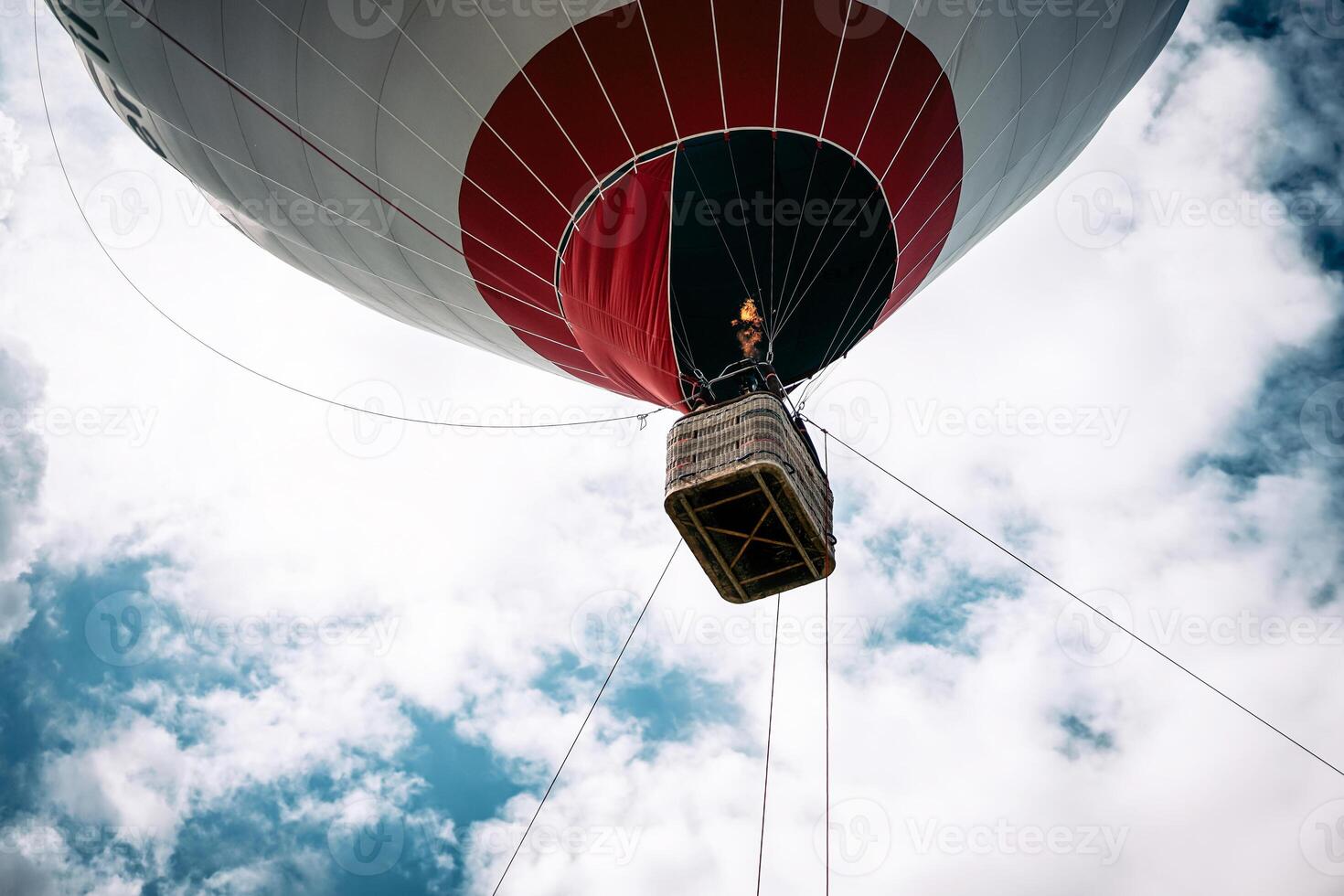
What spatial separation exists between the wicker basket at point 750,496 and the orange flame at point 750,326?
1.00 meters

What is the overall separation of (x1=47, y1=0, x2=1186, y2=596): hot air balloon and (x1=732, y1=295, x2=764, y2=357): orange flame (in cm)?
2

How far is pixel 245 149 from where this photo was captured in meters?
6.89

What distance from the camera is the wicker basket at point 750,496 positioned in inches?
190

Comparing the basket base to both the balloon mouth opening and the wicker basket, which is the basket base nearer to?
the wicker basket

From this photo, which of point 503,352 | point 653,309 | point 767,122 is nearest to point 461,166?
point 653,309

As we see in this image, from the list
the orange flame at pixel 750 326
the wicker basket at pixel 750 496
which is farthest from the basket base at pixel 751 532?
the orange flame at pixel 750 326

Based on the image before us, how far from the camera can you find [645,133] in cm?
571

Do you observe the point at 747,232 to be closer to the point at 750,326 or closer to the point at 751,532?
the point at 750,326

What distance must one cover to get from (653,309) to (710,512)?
5.33 ft

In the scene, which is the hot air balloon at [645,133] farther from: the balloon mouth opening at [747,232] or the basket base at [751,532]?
the basket base at [751,532]

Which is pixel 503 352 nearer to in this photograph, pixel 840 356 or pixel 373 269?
pixel 373 269

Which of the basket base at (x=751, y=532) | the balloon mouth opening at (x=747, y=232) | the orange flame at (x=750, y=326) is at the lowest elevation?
the basket base at (x=751, y=532)

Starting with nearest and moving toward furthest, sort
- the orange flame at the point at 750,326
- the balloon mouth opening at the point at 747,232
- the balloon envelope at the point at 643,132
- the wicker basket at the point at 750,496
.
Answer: the wicker basket at the point at 750,496
the balloon envelope at the point at 643,132
the balloon mouth opening at the point at 747,232
the orange flame at the point at 750,326

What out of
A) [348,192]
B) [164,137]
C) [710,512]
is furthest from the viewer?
[164,137]
